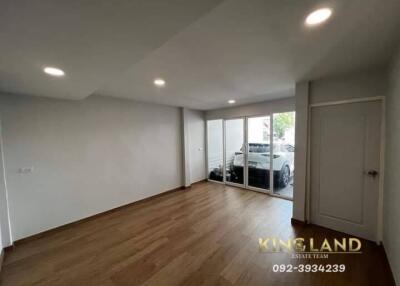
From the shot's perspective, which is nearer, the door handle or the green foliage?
the door handle

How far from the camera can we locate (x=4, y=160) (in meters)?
2.43

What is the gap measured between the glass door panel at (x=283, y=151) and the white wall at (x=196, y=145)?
2.26 m

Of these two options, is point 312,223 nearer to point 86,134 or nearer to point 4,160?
point 86,134

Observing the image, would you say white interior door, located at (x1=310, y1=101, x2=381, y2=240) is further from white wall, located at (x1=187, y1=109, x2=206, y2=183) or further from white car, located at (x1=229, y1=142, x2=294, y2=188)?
white wall, located at (x1=187, y1=109, x2=206, y2=183)

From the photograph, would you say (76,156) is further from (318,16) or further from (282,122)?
(282,122)

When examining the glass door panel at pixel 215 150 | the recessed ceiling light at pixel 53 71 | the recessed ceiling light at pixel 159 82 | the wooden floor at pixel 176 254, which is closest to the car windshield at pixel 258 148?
the glass door panel at pixel 215 150

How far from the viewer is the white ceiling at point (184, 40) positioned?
945 mm

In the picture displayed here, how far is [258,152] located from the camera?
456cm

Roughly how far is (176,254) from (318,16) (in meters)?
2.81

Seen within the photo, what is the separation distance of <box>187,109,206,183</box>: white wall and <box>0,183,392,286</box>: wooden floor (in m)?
1.99

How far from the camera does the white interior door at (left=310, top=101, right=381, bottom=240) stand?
2.32m

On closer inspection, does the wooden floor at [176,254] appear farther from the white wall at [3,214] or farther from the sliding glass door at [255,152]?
the sliding glass door at [255,152]

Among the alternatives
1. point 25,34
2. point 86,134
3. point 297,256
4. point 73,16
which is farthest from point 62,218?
point 297,256

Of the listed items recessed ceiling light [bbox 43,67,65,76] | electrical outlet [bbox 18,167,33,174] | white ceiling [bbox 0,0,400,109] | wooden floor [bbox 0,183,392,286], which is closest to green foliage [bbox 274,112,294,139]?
white ceiling [bbox 0,0,400,109]
